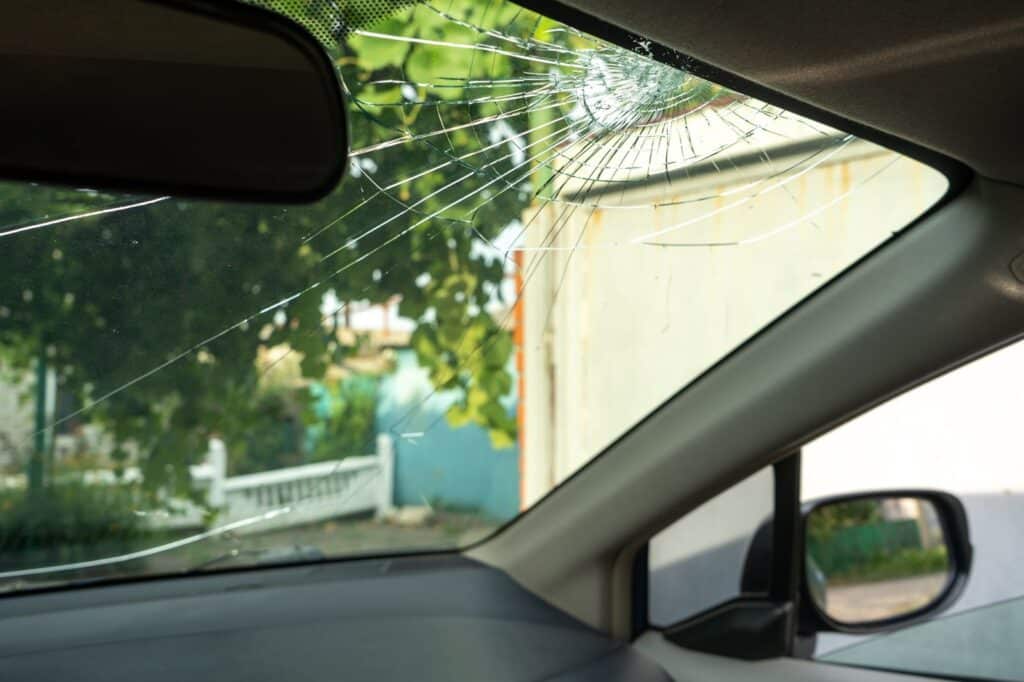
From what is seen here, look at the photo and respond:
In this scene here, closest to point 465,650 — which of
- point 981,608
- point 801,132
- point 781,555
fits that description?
point 781,555

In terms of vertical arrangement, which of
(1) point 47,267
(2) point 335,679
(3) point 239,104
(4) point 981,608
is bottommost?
(2) point 335,679

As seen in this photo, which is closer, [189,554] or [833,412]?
[833,412]

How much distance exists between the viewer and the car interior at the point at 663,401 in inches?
49.1

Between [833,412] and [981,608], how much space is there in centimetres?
59

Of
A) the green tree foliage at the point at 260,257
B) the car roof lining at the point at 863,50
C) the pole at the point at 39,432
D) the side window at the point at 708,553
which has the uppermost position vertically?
the car roof lining at the point at 863,50

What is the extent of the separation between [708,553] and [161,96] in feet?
5.83

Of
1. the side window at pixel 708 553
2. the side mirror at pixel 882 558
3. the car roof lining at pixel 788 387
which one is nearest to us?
the car roof lining at pixel 788 387

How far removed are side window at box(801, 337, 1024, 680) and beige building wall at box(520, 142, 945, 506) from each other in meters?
0.29

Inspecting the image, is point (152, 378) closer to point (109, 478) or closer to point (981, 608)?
point (109, 478)

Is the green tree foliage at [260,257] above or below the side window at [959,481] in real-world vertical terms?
above

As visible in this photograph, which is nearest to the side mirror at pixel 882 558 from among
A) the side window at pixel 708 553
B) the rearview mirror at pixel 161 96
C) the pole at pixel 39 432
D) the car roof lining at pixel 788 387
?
the side window at pixel 708 553

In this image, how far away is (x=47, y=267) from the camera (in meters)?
1.95

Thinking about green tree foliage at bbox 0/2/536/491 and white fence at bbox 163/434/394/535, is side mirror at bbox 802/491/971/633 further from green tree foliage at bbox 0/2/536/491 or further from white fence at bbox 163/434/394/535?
white fence at bbox 163/434/394/535

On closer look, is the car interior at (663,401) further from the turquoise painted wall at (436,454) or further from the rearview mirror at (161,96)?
the turquoise painted wall at (436,454)
